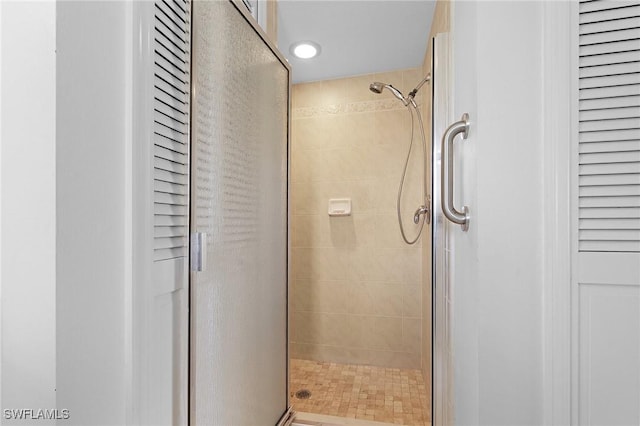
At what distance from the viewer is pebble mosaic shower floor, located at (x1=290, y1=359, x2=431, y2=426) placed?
1.76m

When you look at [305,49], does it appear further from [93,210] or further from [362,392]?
[362,392]

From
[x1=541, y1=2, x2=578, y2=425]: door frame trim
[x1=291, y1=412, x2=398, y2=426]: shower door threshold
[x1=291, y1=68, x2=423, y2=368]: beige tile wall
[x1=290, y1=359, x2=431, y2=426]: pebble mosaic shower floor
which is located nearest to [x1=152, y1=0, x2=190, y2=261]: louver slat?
[x1=541, y1=2, x2=578, y2=425]: door frame trim

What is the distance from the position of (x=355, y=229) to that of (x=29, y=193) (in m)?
2.01

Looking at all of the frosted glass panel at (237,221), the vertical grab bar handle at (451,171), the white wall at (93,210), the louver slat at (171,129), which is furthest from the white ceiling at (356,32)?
the white wall at (93,210)

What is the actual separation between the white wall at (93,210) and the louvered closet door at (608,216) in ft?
3.10

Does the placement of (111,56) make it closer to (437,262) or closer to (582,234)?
(582,234)

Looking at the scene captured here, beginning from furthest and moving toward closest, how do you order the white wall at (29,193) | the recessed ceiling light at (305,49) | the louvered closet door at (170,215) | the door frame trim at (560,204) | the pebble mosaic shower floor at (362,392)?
the recessed ceiling light at (305,49) < the pebble mosaic shower floor at (362,392) < the louvered closet door at (170,215) < the door frame trim at (560,204) < the white wall at (29,193)

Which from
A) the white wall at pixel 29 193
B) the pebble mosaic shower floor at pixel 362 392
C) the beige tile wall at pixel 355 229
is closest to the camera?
the white wall at pixel 29 193

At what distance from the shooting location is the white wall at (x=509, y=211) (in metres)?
0.73

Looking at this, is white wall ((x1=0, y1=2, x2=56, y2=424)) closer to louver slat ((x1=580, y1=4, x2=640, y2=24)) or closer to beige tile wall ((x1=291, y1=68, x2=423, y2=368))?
louver slat ((x1=580, y1=4, x2=640, y2=24))

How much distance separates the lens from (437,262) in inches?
54.8

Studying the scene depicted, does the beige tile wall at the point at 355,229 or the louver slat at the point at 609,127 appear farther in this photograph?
the beige tile wall at the point at 355,229

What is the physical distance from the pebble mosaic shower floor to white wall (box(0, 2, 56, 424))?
1494mm

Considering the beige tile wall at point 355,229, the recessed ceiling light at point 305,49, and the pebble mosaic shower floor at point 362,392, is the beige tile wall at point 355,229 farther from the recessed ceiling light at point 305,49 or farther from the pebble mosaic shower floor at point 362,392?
the recessed ceiling light at point 305,49
